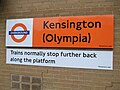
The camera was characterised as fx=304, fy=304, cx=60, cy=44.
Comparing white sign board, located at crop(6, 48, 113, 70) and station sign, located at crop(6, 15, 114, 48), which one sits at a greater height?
station sign, located at crop(6, 15, 114, 48)

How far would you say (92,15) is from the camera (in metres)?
6.30

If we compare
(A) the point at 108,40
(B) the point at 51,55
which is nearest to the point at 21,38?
(B) the point at 51,55

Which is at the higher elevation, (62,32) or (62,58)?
(62,32)

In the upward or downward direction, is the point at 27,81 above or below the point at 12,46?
below

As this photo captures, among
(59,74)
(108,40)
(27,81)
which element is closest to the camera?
(108,40)

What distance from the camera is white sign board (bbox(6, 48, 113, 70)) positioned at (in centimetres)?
617

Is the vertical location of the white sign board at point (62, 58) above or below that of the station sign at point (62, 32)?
below

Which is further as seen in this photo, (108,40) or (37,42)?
(37,42)

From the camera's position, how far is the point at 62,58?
6.62m

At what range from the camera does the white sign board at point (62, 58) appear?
6172 millimetres

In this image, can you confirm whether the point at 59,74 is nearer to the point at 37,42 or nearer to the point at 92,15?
the point at 37,42

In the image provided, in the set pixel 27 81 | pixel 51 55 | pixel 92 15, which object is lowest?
pixel 27 81

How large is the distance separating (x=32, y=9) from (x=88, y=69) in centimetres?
194

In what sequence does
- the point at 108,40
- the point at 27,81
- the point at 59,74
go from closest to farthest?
the point at 108,40 → the point at 59,74 → the point at 27,81
